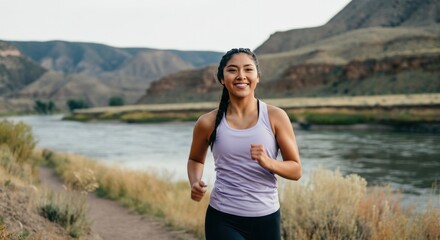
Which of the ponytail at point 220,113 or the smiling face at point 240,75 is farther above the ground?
the smiling face at point 240,75

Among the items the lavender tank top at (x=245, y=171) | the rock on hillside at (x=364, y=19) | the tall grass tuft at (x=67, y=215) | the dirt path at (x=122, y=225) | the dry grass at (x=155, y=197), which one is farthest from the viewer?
the rock on hillside at (x=364, y=19)

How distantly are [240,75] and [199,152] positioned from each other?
1.77 ft

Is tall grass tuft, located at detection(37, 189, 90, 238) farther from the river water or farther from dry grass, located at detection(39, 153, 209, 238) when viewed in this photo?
the river water

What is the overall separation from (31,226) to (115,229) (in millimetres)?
3022

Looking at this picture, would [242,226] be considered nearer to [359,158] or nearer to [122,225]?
[122,225]

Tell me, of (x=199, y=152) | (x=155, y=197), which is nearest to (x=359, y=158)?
(x=155, y=197)

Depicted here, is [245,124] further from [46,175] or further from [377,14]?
[377,14]

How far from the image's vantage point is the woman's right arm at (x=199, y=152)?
9.40 feet

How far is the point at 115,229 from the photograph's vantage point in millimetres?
8656

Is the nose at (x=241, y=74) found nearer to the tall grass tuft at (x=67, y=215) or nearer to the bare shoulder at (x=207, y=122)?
the bare shoulder at (x=207, y=122)

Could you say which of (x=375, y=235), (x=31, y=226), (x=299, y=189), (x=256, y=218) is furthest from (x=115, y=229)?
(x=256, y=218)

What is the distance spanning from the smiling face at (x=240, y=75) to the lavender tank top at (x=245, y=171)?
181 millimetres

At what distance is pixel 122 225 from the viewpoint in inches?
356

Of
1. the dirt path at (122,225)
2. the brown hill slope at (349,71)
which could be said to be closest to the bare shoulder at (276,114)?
the dirt path at (122,225)
